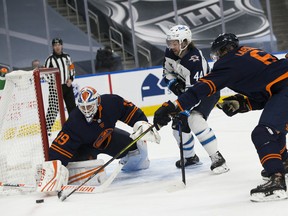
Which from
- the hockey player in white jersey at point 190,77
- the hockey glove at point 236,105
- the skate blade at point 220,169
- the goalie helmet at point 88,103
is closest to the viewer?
the hockey glove at point 236,105

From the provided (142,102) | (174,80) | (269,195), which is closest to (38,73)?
(174,80)

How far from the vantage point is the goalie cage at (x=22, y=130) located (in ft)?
14.2

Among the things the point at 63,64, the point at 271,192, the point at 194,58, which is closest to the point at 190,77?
the point at 194,58

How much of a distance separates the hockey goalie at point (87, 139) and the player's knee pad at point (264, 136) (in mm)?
839

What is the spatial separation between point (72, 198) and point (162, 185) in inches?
22.4

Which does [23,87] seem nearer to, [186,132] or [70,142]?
[70,142]

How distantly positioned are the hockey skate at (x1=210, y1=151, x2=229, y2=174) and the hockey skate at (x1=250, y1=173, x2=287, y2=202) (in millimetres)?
923

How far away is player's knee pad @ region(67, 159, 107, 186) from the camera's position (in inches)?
Answer: 166

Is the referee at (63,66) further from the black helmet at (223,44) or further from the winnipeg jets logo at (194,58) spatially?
the black helmet at (223,44)

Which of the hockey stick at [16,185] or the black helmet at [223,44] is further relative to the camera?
the hockey stick at [16,185]

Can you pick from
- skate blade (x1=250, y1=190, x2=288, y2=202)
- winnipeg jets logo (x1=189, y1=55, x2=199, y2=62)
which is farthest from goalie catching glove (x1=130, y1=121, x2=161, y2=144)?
skate blade (x1=250, y1=190, x2=288, y2=202)

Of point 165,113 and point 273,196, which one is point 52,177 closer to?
point 165,113

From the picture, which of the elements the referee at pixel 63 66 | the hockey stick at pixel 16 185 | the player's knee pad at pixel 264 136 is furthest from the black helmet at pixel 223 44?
the referee at pixel 63 66

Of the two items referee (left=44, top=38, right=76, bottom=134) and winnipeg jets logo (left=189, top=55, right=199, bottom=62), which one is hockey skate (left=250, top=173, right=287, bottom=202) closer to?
winnipeg jets logo (left=189, top=55, right=199, bottom=62)
